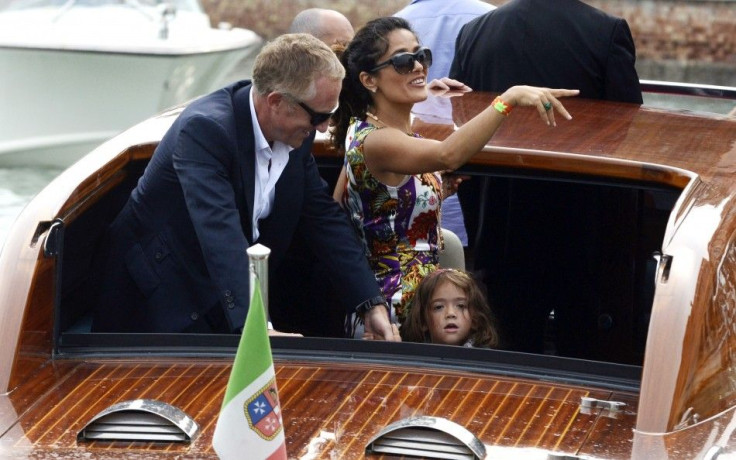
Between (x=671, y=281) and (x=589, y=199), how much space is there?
124cm

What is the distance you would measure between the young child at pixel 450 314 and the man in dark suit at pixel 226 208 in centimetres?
10

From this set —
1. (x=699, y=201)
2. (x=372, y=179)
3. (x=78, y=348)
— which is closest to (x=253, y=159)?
(x=372, y=179)

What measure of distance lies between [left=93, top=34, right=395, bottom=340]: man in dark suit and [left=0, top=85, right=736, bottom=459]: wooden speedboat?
0.43ft

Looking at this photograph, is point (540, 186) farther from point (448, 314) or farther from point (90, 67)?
point (90, 67)

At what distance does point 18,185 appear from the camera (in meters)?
12.2

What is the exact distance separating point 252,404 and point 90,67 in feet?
33.1

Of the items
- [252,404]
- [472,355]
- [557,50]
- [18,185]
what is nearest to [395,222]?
[472,355]

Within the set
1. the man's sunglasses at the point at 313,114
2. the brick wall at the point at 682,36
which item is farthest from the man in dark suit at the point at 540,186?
the brick wall at the point at 682,36

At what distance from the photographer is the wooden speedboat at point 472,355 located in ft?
7.64

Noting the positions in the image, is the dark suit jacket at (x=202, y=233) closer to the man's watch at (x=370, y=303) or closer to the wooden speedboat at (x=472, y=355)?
the man's watch at (x=370, y=303)

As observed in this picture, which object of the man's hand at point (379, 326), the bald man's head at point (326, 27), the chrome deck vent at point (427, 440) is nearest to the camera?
the chrome deck vent at point (427, 440)

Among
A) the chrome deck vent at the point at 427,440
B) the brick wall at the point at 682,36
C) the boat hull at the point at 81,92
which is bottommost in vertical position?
the brick wall at the point at 682,36

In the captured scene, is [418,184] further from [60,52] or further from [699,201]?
[60,52]

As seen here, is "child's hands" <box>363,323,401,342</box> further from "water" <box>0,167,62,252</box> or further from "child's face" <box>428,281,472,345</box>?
"water" <box>0,167,62,252</box>
